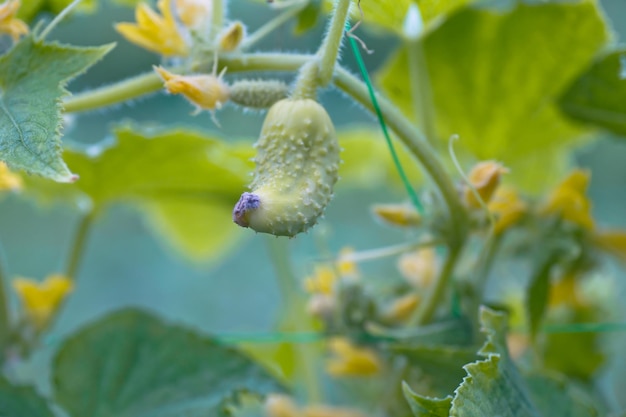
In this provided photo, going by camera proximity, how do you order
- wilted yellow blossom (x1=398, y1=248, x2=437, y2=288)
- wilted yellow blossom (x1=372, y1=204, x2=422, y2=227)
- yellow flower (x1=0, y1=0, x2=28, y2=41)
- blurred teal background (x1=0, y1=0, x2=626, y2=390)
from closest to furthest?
yellow flower (x1=0, y1=0, x2=28, y2=41) → wilted yellow blossom (x1=372, y1=204, x2=422, y2=227) → wilted yellow blossom (x1=398, y1=248, x2=437, y2=288) → blurred teal background (x1=0, y1=0, x2=626, y2=390)

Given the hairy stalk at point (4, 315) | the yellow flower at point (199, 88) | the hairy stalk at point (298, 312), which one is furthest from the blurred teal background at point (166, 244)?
the yellow flower at point (199, 88)

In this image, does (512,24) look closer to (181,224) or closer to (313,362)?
(313,362)

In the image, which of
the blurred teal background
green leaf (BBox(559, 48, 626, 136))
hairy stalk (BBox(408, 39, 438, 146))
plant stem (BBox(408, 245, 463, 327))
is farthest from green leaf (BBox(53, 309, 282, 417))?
the blurred teal background

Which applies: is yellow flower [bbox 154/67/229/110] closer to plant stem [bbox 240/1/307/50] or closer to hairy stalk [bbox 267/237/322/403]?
plant stem [bbox 240/1/307/50]

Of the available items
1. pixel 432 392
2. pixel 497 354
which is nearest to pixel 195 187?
pixel 432 392

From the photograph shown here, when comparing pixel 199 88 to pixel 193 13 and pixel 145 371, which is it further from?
pixel 145 371

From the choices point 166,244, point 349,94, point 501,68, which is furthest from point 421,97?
point 166,244

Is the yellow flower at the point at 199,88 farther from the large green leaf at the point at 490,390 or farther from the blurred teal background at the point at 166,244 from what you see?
the blurred teal background at the point at 166,244
